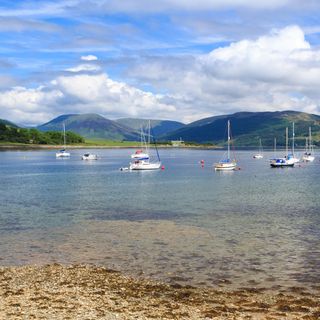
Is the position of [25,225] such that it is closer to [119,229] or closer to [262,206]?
[119,229]

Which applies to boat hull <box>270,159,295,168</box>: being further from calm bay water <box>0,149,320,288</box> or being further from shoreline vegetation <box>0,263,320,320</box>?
shoreline vegetation <box>0,263,320,320</box>

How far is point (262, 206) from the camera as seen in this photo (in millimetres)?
64562

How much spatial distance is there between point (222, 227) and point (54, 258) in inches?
746

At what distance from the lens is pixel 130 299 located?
23453 millimetres

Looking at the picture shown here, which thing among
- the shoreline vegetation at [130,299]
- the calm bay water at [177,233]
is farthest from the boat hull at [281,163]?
the shoreline vegetation at [130,299]

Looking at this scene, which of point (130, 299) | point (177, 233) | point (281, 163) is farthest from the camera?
point (281, 163)

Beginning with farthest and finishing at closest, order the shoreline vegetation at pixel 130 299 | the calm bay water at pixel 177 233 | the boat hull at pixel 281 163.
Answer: the boat hull at pixel 281 163 < the calm bay water at pixel 177 233 < the shoreline vegetation at pixel 130 299

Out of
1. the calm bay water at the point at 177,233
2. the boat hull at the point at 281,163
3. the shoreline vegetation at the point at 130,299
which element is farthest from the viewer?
the boat hull at the point at 281,163

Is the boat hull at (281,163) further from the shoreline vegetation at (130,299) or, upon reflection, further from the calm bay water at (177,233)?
the shoreline vegetation at (130,299)

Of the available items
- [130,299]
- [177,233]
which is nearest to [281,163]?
[177,233]

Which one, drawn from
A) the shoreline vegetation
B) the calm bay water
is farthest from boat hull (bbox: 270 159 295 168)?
the shoreline vegetation

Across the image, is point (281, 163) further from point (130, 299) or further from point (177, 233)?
point (130, 299)

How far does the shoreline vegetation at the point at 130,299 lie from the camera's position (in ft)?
68.6

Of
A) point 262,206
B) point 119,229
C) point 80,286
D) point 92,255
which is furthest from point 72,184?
Answer: point 80,286
